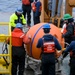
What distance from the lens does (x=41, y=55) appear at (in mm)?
10227

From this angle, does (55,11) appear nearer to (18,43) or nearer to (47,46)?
(18,43)

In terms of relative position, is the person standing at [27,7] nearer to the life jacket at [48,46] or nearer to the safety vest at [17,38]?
the safety vest at [17,38]

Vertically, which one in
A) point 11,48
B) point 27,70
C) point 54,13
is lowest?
point 27,70

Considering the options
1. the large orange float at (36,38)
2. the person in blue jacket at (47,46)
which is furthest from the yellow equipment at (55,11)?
the person in blue jacket at (47,46)

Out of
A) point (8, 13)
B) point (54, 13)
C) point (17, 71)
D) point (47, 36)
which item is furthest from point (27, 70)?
point (8, 13)

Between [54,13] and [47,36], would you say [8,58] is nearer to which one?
[47,36]

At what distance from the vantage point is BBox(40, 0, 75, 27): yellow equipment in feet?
50.9

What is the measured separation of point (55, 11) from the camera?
16266 millimetres

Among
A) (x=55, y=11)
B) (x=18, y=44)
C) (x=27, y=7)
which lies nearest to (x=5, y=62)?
(x=18, y=44)

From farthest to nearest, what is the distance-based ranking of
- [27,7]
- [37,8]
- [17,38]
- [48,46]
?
[27,7]
[37,8]
[17,38]
[48,46]

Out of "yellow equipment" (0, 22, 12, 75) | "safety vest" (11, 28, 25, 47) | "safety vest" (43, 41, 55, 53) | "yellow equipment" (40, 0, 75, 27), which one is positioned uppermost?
"yellow equipment" (40, 0, 75, 27)

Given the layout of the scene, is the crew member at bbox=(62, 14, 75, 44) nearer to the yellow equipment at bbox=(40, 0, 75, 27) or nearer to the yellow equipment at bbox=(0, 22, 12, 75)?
the yellow equipment at bbox=(0, 22, 12, 75)

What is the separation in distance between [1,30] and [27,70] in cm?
544

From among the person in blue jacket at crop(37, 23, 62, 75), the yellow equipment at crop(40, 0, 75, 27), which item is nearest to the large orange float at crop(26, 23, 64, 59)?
the person in blue jacket at crop(37, 23, 62, 75)
